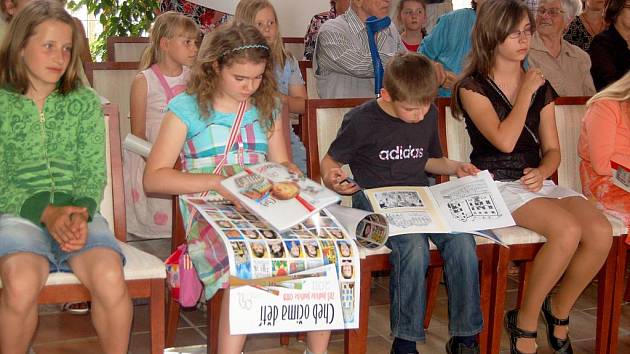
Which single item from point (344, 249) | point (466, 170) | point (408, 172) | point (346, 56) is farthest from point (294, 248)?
point (346, 56)

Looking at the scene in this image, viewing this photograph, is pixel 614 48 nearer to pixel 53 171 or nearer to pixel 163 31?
pixel 163 31

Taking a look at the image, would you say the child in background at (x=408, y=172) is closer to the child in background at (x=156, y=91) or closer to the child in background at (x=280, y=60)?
the child in background at (x=280, y=60)

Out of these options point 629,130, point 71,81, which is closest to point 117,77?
point 71,81

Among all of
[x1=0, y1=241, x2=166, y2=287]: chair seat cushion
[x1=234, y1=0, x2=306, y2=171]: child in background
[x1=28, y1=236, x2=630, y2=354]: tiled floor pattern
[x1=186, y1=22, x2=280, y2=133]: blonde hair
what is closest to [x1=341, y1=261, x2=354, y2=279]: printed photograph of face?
[x1=0, y1=241, x2=166, y2=287]: chair seat cushion

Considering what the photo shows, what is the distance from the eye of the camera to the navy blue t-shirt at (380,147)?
2982 millimetres

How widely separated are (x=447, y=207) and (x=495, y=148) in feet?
1.44

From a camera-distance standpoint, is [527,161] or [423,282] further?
[527,161]

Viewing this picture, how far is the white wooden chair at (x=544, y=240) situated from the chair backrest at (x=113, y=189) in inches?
45.1

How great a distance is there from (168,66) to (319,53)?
663 mm

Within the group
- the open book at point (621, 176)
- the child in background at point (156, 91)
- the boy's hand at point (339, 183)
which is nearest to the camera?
the boy's hand at point (339, 183)

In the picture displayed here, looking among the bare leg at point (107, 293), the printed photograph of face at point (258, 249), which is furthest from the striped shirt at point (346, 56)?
the bare leg at point (107, 293)

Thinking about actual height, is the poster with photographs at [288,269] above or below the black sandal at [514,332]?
above

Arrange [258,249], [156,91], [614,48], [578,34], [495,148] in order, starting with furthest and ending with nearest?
[578,34], [614,48], [156,91], [495,148], [258,249]

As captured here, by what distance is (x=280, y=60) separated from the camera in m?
4.05
